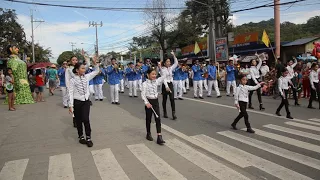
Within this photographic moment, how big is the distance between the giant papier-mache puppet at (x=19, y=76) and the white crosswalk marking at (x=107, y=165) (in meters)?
9.06

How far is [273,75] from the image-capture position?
49.8ft

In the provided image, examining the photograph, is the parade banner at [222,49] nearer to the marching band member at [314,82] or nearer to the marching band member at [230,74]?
the marching band member at [230,74]

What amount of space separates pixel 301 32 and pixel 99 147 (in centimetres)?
4042

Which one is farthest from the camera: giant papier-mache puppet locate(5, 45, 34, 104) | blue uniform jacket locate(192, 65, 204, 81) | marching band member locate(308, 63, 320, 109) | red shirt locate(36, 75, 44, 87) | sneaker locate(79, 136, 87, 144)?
blue uniform jacket locate(192, 65, 204, 81)

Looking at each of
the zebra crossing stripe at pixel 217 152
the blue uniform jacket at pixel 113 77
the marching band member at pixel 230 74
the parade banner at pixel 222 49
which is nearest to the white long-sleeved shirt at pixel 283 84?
the zebra crossing stripe at pixel 217 152

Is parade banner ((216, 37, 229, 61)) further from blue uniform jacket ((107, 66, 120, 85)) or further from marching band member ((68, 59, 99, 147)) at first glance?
marching band member ((68, 59, 99, 147))

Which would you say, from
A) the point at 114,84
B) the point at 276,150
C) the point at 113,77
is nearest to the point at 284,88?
the point at 276,150

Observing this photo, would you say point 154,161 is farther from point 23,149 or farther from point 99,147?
point 23,149

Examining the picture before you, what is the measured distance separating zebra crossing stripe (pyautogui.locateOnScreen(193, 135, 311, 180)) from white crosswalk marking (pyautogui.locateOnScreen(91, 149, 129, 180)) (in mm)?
2148

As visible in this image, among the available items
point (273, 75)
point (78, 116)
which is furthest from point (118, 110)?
point (273, 75)

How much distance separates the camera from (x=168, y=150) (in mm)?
5918

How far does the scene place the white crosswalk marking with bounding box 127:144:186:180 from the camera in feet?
15.0

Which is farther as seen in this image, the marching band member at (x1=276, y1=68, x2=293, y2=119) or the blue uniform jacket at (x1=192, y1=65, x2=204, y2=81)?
the blue uniform jacket at (x1=192, y1=65, x2=204, y2=81)

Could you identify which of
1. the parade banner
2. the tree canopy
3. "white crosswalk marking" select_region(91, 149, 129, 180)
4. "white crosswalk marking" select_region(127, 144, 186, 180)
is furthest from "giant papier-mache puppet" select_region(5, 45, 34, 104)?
the tree canopy
